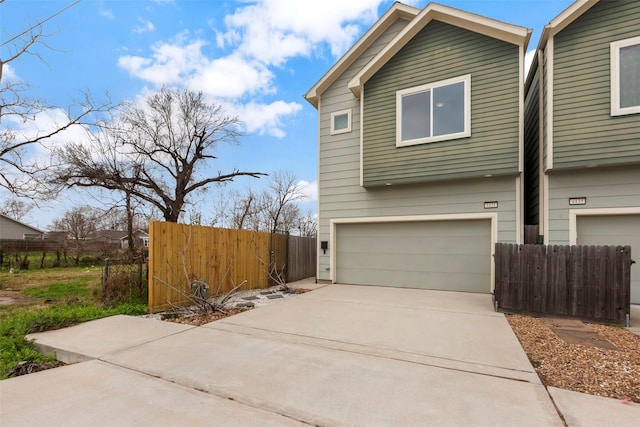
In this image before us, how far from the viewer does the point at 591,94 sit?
20.2 feet

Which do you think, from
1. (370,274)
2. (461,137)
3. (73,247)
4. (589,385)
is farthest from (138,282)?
(73,247)

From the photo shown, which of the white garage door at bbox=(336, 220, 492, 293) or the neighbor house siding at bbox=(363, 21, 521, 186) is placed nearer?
the neighbor house siding at bbox=(363, 21, 521, 186)

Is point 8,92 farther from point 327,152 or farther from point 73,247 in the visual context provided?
point 73,247

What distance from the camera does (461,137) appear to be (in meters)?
7.14

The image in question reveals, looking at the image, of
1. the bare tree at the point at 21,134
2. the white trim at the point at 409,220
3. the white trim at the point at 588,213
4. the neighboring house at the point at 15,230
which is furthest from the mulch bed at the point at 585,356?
the neighboring house at the point at 15,230

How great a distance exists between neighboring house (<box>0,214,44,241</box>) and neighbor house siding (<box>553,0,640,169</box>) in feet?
123

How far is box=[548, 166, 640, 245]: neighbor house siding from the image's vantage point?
239 inches

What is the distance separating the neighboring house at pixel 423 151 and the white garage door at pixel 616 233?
46.9 inches

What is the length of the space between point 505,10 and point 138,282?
11123 millimetres

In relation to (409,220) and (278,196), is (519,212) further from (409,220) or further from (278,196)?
(278,196)

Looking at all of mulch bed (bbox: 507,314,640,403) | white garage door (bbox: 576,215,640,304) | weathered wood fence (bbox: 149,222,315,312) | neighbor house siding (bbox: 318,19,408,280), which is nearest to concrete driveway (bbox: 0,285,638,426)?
mulch bed (bbox: 507,314,640,403)

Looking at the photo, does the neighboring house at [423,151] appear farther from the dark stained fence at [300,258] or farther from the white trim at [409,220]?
the dark stained fence at [300,258]

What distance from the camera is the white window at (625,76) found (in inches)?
231

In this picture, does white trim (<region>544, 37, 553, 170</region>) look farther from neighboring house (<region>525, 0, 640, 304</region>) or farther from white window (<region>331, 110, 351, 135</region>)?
white window (<region>331, 110, 351, 135</region>)
